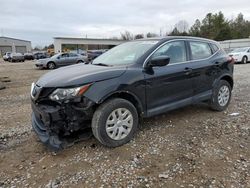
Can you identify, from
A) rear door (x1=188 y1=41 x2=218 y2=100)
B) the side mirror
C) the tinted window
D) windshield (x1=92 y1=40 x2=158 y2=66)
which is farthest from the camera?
rear door (x1=188 y1=41 x2=218 y2=100)

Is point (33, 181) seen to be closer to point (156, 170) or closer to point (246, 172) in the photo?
point (156, 170)

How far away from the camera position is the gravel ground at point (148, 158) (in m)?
2.82

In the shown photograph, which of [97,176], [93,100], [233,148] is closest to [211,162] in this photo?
[233,148]

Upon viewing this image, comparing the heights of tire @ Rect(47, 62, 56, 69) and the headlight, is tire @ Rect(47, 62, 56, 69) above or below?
above

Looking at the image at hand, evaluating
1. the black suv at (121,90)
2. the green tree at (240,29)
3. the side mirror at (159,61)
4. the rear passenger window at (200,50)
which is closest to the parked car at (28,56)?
the black suv at (121,90)

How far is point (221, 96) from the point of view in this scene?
519 centimetres

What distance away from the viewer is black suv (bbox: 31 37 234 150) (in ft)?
10.6

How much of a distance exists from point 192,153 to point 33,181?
7.13ft

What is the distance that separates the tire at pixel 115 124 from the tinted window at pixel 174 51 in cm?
114

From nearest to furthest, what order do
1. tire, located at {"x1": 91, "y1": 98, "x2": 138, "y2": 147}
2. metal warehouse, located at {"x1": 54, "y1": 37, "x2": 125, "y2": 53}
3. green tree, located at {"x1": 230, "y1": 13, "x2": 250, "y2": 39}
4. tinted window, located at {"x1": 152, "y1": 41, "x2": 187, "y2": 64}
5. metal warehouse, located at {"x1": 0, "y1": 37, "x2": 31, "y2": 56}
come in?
1. tire, located at {"x1": 91, "y1": 98, "x2": 138, "y2": 147}
2. tinted window, located at {"x1": 152, "y1": 41, "x2": 187, "y2": 64}
3. metal warehouse, located at {"x1": 54, "y1": 37, "x2": 125, "y2": 53}
4. green tree, located at {"x1": 230, "y1": 13, "x2": 250, "y2": 39}
5. metal warehouse, located at {"x1": 0, "y1": 37, "x2": 31, "y2": 56}

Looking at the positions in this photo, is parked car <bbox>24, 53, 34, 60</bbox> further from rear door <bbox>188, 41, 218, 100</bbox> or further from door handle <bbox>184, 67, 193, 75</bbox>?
door handle <bbox>184, 67, 193, 75</bbox>

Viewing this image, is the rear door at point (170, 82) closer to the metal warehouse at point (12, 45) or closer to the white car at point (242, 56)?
the white car at point (242, 56)

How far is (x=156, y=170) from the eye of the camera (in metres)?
3.01

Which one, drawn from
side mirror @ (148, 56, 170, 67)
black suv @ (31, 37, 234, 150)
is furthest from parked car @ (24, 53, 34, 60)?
side mirror @ (148, 56, 170, 67)
